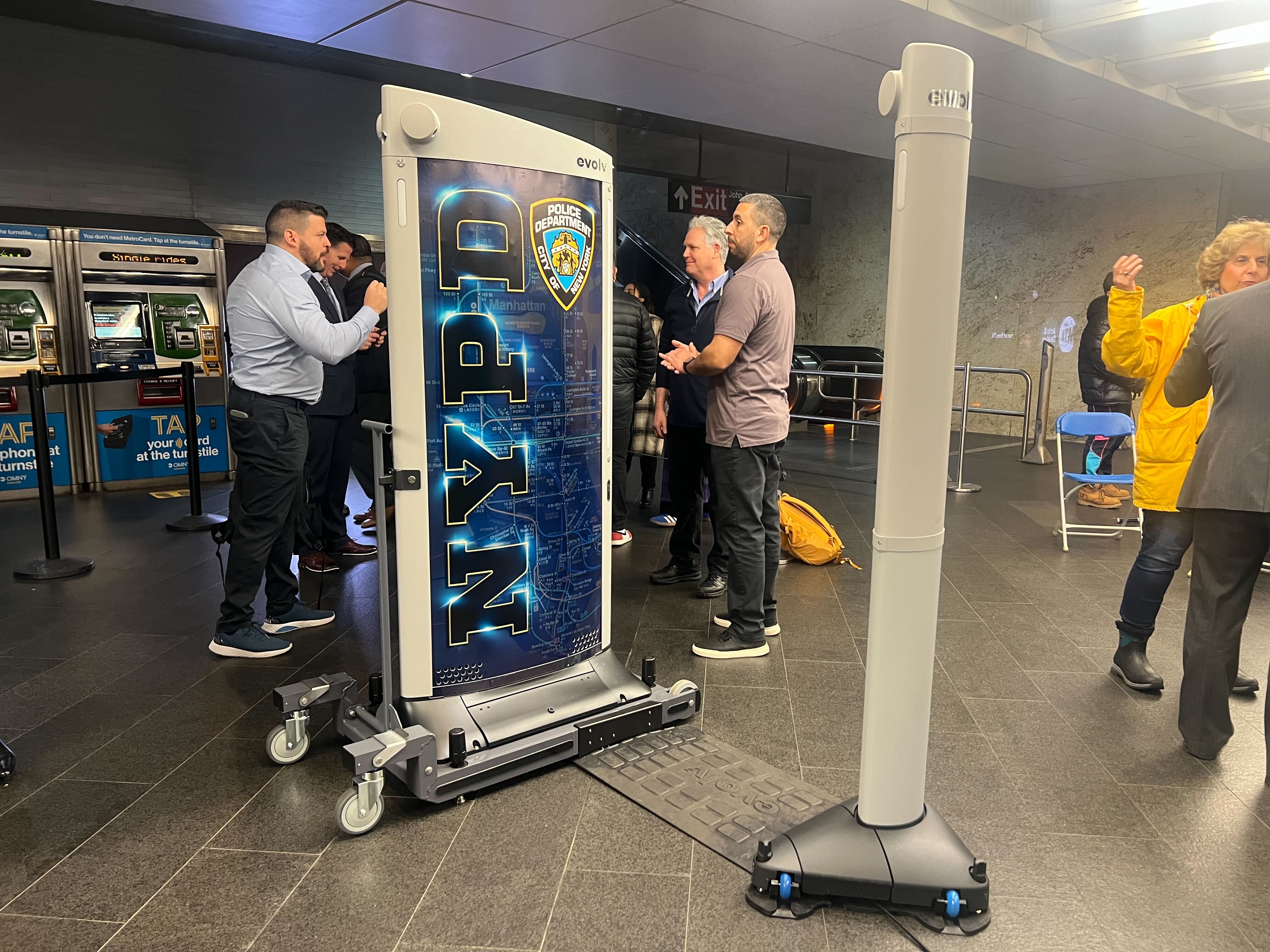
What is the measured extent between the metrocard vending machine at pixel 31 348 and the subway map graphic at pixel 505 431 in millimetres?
5646

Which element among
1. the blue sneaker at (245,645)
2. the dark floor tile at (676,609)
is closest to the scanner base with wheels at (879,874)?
the dark floor tile at (676,609)

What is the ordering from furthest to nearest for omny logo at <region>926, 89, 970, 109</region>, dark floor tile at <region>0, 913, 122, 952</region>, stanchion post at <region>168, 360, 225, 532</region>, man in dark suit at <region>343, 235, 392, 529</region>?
stanchion post at <region>168, 360, 225, 532</region>, man in dark suit at <region>343, 235, 392, 529</region>, dark floor tile at <region>0, 913, 122, 952</region>, omny logo at <region>926, 89, 970, 109</region>

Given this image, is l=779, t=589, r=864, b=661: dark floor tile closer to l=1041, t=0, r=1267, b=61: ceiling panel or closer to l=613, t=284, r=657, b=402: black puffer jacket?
l=613, t=284, r=657, b=402: black puffer jacket

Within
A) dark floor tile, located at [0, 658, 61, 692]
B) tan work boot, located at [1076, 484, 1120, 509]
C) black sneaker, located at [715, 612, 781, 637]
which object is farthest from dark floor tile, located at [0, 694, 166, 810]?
tan work boot, located at [1076, 484, 1120, 509]

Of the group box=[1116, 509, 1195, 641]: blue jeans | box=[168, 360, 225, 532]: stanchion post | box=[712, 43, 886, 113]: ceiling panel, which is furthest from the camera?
box=[712, 43, 886, 113]: ceiling panel

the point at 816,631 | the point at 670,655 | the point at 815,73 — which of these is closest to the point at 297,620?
the point at 670,655

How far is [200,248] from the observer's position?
24.3ft

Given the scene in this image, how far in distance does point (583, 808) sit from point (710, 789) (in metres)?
0.39

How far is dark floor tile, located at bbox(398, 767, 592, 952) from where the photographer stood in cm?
199

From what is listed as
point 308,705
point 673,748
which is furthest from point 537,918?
point 308,705

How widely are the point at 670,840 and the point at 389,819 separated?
0.79 m

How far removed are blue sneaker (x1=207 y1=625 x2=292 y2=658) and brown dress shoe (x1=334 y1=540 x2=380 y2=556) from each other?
1539 mm

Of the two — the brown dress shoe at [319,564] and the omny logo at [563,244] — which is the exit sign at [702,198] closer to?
the brown dress shoe at [319,564]

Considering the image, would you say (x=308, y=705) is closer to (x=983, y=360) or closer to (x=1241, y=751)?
(x=1241, y=751)
